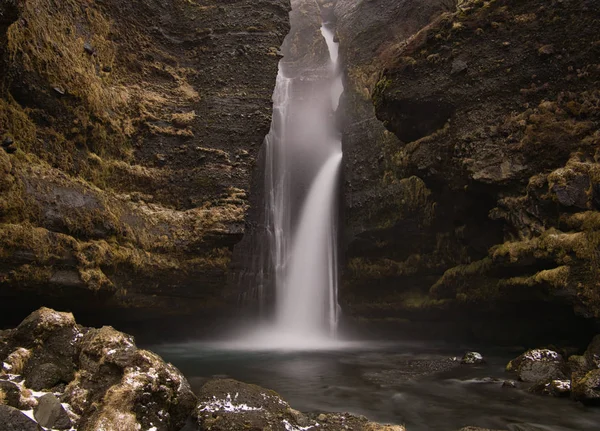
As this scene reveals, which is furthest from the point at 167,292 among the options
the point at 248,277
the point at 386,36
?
the point at 386,36

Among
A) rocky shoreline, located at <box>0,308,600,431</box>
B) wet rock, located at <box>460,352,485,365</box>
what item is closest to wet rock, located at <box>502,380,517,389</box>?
rocky shoreline, located at <box>0,308,600,431</box>

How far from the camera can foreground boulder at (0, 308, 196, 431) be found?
17.4ft

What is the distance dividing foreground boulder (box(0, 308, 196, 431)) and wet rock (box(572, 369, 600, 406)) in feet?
20.6

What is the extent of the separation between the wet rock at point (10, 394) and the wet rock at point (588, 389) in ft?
27.1

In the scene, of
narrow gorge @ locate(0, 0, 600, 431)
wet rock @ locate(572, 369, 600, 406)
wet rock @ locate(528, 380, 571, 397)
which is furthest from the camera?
wet rock @ locate(528, 380, 571, 397)

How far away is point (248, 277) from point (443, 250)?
811cm

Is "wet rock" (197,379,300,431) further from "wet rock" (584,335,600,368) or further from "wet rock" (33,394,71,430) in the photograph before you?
"wet rock" (584,335,600,368)

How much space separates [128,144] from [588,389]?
43.7ft

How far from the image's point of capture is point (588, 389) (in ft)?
24.9

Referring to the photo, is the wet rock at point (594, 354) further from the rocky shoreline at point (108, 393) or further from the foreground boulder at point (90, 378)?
the foreground boulder at point (90, 378)

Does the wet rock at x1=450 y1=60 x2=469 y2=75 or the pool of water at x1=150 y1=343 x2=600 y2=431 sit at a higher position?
the wet rock at x1=450 y1=60 x2=469 y2=75

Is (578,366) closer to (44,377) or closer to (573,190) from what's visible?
(573,190)

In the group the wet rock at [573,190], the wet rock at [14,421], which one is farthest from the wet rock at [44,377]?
the wet rock at [573,190]

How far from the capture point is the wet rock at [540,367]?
9.40m
